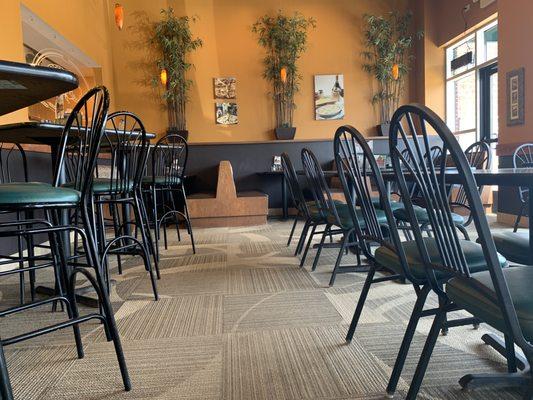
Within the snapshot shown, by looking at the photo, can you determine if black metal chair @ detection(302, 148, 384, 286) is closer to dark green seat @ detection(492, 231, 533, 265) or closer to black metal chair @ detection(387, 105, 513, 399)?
dark green seat @ detection(492, 231, 533, 265)

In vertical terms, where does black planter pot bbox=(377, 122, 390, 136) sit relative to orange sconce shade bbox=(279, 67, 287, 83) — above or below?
below

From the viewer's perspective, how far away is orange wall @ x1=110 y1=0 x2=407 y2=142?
6.65 meters

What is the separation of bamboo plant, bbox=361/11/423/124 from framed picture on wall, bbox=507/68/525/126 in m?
2.36

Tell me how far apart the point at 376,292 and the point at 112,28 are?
641 centimetres

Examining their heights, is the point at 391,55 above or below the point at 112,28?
below

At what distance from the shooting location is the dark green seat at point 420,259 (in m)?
1.14

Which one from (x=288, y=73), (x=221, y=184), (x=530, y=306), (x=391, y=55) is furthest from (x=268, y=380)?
(x=391, y=55)

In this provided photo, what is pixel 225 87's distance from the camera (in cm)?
677

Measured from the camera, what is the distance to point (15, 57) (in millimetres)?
3584

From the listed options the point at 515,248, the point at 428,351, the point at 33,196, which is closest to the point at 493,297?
the point at 428,351

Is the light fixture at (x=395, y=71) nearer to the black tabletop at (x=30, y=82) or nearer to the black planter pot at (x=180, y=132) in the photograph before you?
the black planter pot at (x=180, y=132)

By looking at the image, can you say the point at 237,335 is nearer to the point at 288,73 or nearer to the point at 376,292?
the point at 376,292

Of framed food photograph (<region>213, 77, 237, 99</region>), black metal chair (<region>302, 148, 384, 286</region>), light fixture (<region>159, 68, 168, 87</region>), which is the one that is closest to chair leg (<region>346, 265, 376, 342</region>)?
black metal chair (<region>302, 148, 384, 286</region>)

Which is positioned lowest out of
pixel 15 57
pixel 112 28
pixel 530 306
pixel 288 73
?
pixel 530 306
